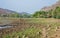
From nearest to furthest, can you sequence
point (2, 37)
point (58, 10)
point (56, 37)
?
point (2, 37) < point (56, 37) < point (58, 10)

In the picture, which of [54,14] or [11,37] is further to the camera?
[54,14]

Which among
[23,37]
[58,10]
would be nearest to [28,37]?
[23,37]

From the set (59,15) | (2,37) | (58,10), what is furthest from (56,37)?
(58,10)

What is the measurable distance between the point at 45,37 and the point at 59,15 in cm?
2407

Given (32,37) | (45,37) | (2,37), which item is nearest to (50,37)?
(45,37)

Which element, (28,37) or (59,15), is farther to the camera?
(59,15)

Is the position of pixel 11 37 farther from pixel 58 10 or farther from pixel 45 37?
pixel 58 10

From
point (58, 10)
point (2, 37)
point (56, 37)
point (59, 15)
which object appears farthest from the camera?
point (58, 10)

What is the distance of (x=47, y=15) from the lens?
4122cm

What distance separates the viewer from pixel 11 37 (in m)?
12.5

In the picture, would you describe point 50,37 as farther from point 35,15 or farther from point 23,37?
point 35,15

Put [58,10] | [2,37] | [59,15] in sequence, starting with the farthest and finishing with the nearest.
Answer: [58,10]
[59,15]
[2,37]

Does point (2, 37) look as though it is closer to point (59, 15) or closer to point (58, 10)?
point (59, 15)

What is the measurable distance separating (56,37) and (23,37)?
2.57m
